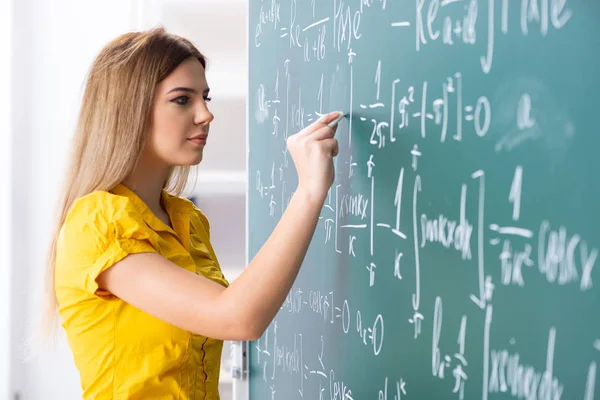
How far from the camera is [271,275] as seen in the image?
4.07 feet

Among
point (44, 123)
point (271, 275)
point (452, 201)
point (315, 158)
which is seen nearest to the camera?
point (452, 201)

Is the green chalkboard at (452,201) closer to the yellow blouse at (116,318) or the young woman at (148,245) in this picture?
the young woman at (148,245)

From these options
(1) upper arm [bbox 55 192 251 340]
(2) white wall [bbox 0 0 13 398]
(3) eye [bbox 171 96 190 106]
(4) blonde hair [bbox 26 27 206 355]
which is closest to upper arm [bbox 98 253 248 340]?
(1) upper arm [bbox 55 192 251 340]

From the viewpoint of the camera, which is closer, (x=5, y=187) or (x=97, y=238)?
(x=97, y=238)

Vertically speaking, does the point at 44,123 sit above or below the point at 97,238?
above

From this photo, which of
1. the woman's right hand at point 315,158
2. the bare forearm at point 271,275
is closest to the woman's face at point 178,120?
the woman's right hand at point 315,158

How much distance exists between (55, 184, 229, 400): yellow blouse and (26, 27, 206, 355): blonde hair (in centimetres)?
7

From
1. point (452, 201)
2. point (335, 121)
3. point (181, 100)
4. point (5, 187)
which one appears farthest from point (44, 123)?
point (452, 201)

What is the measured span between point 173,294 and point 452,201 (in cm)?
53

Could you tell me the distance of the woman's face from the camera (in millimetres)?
1509

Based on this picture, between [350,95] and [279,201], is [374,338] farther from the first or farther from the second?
[279,201]

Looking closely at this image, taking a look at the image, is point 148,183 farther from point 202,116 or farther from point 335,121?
point 335,121

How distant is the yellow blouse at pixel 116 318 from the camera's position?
1368mm

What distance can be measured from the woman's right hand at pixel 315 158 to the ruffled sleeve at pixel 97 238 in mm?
327
